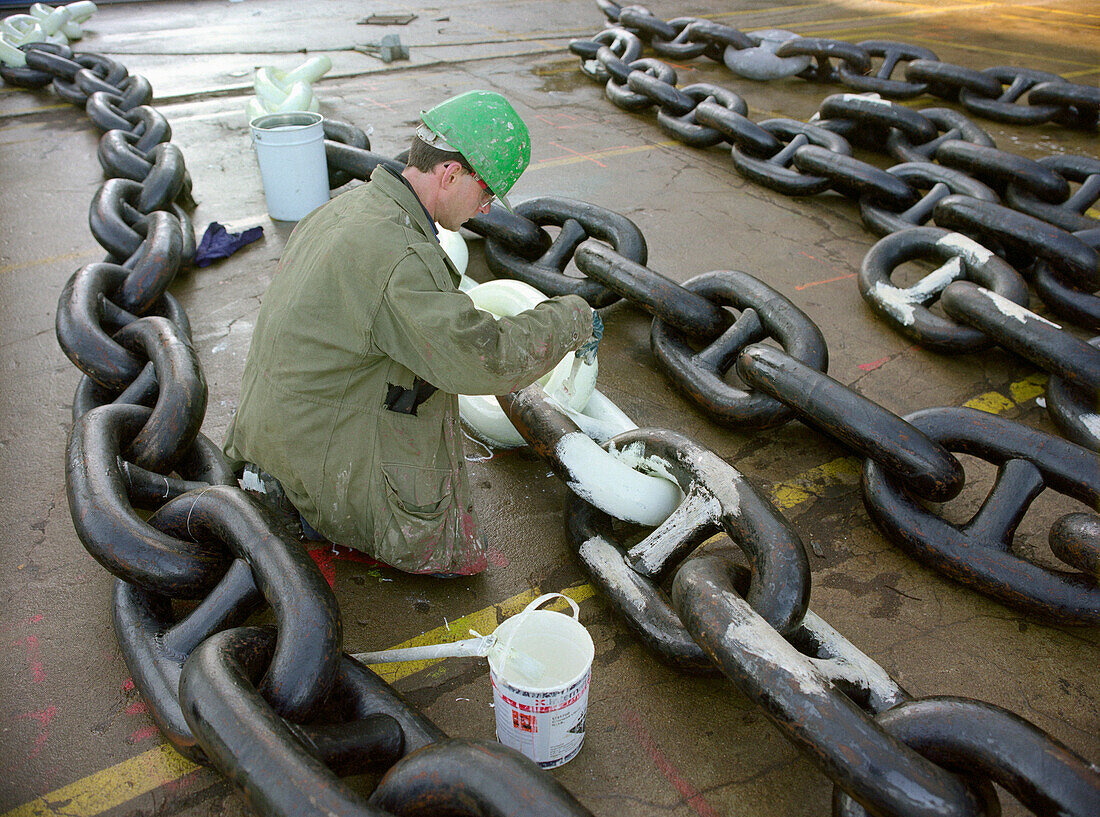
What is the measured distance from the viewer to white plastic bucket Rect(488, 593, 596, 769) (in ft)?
5.77

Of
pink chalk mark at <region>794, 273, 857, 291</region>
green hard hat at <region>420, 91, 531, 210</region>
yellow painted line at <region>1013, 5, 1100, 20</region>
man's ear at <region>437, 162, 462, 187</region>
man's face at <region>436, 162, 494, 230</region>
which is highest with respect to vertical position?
green hard hat at <region>420, 91, 531, 210</region>

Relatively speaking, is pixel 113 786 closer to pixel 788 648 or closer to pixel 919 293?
A: pixel 788 648

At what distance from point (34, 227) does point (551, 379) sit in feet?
12.6

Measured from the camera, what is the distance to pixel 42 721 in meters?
2.02

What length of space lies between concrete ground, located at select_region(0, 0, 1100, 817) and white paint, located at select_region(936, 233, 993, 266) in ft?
1.54

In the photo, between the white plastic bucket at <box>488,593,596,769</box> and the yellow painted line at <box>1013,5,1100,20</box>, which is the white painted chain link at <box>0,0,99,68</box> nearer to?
the white plastic bucket at <box>488,593,596,769</box>

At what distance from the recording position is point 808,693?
156 cm

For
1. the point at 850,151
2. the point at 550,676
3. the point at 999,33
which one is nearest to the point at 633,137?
the point at 850,151

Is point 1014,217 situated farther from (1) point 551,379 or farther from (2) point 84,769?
(2) point 84,769

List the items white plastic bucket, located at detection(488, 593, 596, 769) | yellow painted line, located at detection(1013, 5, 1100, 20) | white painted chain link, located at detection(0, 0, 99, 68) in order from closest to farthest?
1. white plastic bucket, located at detection(488, 593, 596, 769)
2. white painted chain link, located at detection(0, 0, 99, 68)
3. yellow painted line, located at detection(1013, 5, 1100, 20)

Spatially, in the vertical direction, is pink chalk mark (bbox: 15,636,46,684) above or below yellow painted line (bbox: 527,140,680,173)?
below

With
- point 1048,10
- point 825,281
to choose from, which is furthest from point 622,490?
point 1048,10

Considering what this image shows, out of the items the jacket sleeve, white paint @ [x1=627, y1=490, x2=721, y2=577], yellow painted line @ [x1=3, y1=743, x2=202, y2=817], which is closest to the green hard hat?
the jacket sleeve

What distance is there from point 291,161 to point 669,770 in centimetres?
385
